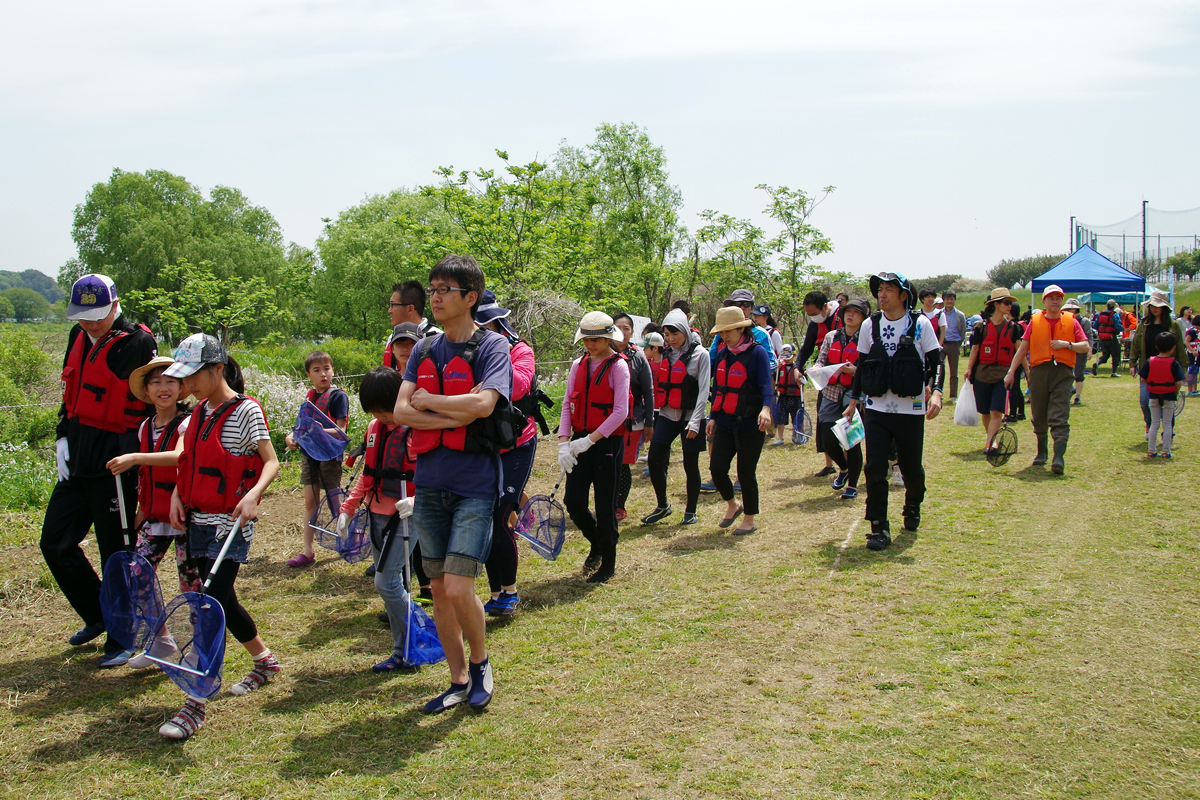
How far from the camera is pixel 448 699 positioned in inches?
148

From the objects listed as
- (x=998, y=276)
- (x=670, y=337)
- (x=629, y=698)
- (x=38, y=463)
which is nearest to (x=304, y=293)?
(x=38, y=463)


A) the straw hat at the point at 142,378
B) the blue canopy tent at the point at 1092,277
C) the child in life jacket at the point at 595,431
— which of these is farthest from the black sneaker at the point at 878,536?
the blue canopy tent at the point at 1092,277

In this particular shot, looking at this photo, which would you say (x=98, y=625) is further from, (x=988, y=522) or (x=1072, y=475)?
(x=1072, y=475)

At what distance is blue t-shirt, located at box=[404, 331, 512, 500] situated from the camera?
11.6 ft

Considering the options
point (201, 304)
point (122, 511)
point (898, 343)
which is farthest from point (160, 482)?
point (201, 304)

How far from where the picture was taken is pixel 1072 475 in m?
8.68

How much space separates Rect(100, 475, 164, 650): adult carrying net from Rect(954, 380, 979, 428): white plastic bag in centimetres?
751

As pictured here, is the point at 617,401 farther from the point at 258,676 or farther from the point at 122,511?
the point at 122,511

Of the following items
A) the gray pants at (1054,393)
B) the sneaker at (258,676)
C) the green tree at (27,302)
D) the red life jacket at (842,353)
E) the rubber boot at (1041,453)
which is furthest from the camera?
the green tree at (27,302)

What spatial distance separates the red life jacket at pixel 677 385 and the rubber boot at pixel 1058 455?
14.3 ft

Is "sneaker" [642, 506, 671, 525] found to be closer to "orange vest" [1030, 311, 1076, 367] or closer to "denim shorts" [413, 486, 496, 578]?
"denim shorts" [413, 486, 496, 578]

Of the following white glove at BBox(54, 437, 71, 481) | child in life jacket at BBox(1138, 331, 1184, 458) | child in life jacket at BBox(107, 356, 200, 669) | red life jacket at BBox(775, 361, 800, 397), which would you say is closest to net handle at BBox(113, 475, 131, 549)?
child in life jacket at BBox(107, 356, 200, 669)

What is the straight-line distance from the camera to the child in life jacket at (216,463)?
3.81 metres

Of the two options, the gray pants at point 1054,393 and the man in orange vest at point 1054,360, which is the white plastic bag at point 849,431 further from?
the gray pants at point 1054,393
